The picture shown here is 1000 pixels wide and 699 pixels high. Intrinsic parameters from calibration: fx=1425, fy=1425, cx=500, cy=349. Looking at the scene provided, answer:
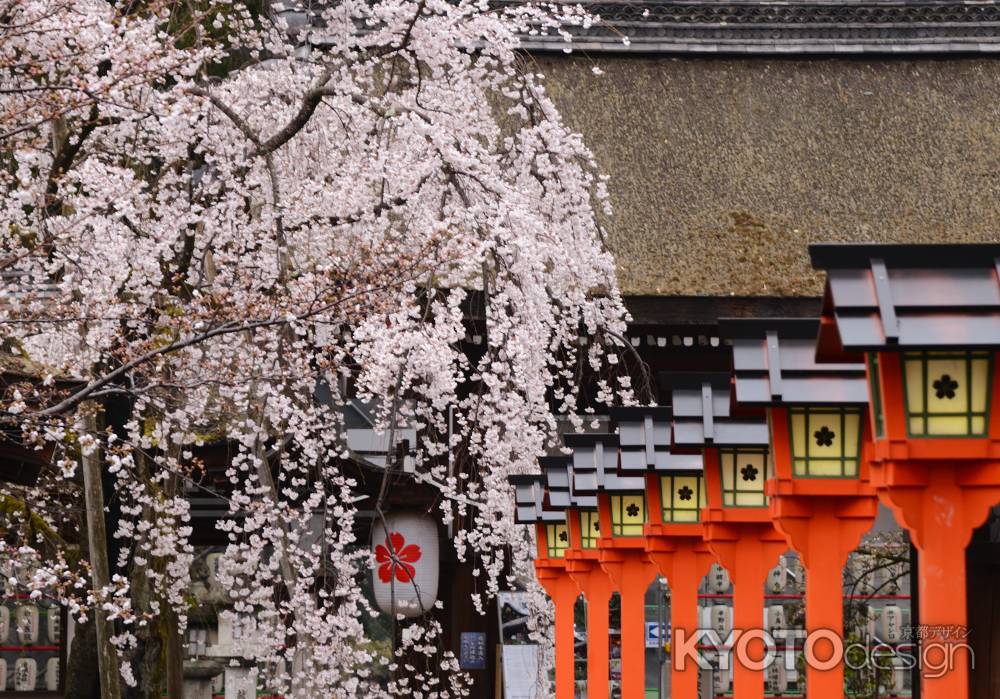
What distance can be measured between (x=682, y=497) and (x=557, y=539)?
3.11m

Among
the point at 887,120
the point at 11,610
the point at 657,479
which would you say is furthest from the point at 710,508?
the point at 11,610

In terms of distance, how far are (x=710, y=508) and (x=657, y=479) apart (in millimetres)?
1041

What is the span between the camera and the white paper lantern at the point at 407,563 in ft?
35.8

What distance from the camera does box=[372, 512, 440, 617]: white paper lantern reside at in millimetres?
10906

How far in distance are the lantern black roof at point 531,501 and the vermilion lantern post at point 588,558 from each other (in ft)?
0.92

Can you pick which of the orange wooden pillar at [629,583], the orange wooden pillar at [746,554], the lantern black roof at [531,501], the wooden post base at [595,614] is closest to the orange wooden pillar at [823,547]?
the orange wooden pillar at [746,554]

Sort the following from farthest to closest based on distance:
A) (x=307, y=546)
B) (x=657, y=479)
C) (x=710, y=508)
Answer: (x=307, y=546) < (x=657, y=479) < (x=710, y=508)

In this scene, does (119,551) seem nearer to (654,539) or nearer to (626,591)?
(626,591)

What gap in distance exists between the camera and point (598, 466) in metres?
7.86

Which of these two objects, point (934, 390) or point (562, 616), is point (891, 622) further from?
point (934, 390)

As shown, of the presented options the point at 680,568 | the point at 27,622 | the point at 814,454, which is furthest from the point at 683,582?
the point at 27,622

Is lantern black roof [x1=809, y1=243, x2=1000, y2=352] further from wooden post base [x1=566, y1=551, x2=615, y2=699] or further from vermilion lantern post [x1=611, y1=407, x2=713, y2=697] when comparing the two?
wooden post base [x1=566, y1=551, x2=615, y2=699]

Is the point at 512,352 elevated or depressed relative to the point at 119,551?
elevated

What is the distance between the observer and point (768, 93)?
14.4 m
